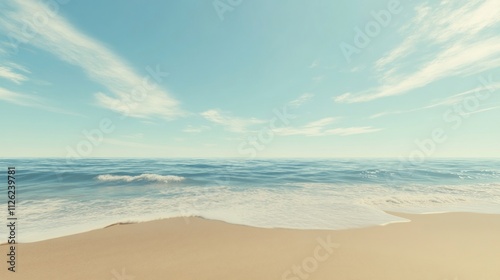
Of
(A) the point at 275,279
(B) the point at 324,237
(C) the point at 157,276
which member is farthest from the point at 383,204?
(C) the point at 157,276

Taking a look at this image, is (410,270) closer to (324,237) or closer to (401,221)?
(324,237)

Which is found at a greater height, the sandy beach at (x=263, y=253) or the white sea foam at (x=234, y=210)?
the sandy beach at (x=263, y=253)

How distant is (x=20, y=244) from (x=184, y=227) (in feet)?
14.2

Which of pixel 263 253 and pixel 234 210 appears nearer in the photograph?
pixel 263 253

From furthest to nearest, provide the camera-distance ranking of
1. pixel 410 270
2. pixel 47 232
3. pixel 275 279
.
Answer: pixel 47 232
pixel 410 270
pixel 275 279

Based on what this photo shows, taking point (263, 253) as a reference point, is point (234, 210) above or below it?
below

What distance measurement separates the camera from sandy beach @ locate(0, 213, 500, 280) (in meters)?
4.23

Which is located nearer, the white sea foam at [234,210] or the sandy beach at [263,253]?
the sandy beach at [263,253]

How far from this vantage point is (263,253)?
5051 millimetres

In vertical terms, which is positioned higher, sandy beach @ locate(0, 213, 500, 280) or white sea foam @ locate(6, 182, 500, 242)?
sandy beach @ locate(0, 213, 500, 280)

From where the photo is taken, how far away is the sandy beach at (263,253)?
423 cm

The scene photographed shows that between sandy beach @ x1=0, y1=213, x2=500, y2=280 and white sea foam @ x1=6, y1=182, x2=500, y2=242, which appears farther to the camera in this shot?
white sea foam @ x1=6, y1=182, x2=500, y2=242

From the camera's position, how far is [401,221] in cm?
756

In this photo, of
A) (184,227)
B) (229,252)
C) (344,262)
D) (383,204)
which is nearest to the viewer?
(344,262)
